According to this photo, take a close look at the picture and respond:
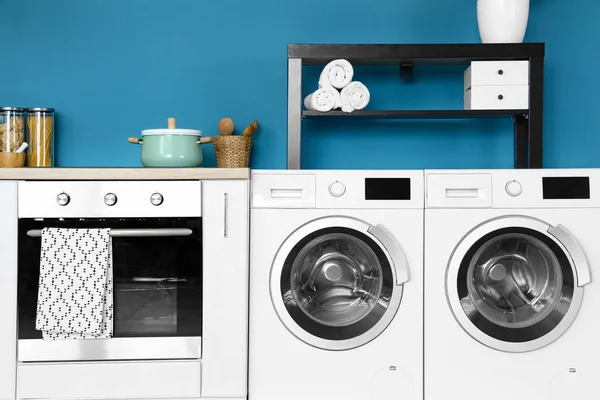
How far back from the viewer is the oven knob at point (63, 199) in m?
2.40

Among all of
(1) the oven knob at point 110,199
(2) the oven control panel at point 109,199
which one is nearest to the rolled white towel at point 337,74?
(2) the oven control panel at point 109,199

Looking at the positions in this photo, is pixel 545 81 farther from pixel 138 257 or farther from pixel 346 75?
pixel 138 257

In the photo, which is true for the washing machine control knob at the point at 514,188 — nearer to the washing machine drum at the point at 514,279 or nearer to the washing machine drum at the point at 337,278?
the washing machine drum at the point at 514,279

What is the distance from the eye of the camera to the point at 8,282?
7.89ft

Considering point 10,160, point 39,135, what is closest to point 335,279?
point 10,160

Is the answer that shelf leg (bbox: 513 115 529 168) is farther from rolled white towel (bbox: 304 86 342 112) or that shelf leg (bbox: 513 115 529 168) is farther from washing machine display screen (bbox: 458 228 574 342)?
rolled white towel (bbox: 304 86 342 112)

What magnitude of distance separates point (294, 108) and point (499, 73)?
34.6 inches

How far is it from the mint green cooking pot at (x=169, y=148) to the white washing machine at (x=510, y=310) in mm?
931

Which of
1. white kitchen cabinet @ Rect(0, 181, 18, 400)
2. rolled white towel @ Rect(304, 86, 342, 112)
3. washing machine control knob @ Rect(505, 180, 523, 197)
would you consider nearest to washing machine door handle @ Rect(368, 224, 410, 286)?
washing machine control knob @ Rect(505, 180, 523, 197)

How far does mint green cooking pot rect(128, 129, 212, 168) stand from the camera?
2592mm

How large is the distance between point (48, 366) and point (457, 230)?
5.22 ft

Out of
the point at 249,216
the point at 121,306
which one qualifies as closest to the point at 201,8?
the point at 249,216

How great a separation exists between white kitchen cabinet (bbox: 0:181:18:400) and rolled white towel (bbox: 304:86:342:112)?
3.96ft

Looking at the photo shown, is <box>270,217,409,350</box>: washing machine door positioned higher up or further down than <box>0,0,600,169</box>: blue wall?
further down
